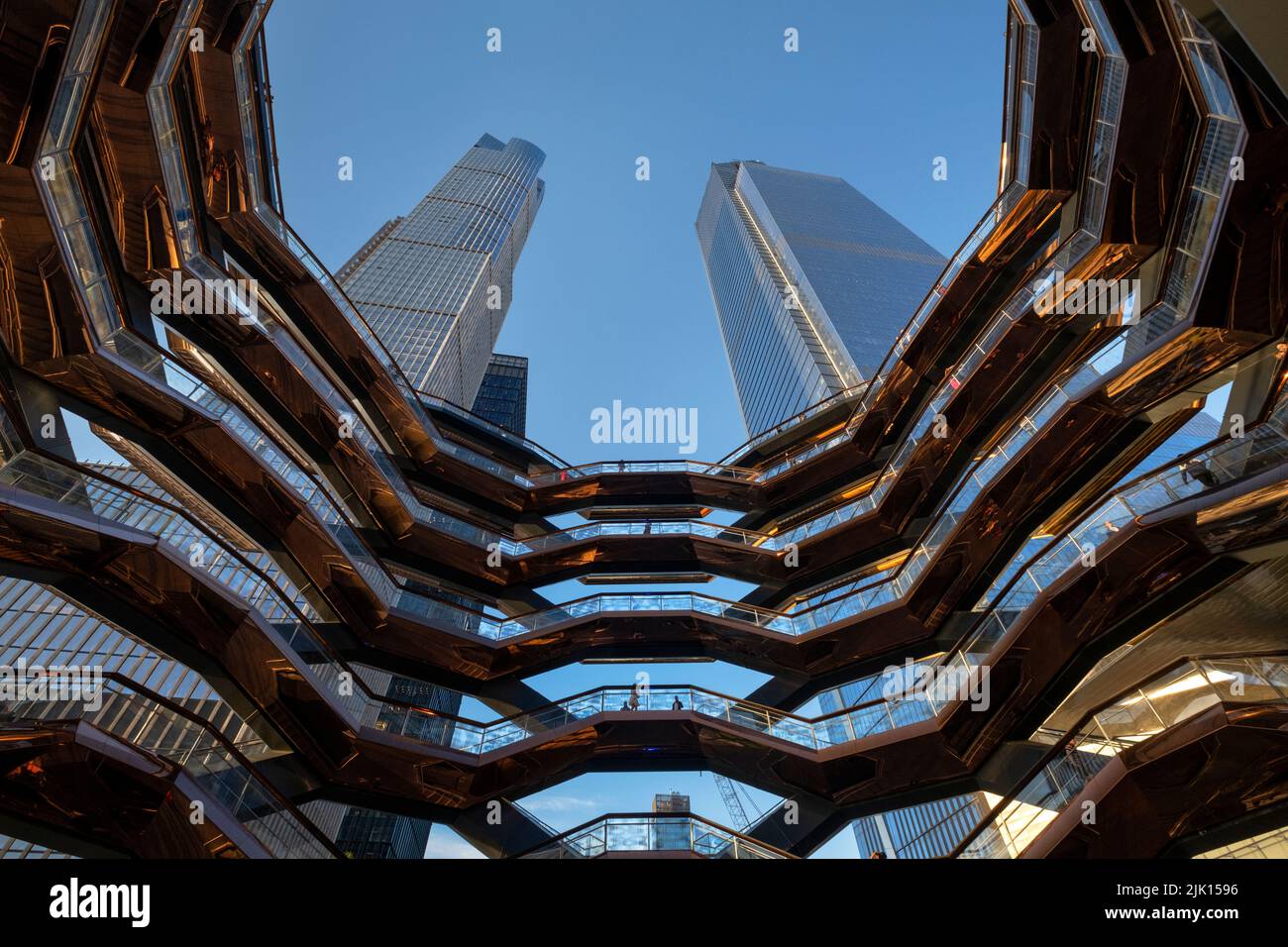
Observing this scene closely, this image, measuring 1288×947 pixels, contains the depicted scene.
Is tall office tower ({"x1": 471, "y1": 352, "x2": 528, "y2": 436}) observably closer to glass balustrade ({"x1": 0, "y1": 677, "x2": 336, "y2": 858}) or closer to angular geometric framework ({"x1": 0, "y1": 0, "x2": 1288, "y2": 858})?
angular geometric framework ({"x1": 0, "y1": 0, "x2": 1288, "y2": 858})

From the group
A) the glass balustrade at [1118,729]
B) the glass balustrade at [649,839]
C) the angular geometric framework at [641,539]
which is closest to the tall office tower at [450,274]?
the angular geometric framework at [641,539]

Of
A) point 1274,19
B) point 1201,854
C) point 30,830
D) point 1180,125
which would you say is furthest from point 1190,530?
point 30,830

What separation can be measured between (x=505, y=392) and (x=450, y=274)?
43557 mm

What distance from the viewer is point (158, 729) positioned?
10164mm

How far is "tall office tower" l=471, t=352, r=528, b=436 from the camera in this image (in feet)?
397

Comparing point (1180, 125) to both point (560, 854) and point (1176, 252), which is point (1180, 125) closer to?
point (1176, 252)

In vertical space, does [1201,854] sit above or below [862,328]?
below

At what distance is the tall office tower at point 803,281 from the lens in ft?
235

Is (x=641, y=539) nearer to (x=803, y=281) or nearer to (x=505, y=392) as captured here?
(x=803, y=281)

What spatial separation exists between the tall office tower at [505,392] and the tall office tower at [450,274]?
16635 mm

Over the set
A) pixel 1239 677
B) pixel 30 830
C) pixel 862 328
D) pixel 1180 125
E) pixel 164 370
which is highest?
pixel 862 328

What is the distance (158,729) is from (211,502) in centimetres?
Result: 760

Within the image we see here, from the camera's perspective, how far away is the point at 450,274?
276 ft

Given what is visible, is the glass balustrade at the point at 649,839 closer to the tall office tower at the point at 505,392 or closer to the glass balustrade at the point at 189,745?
the glass balustrade at the point at 189,745
